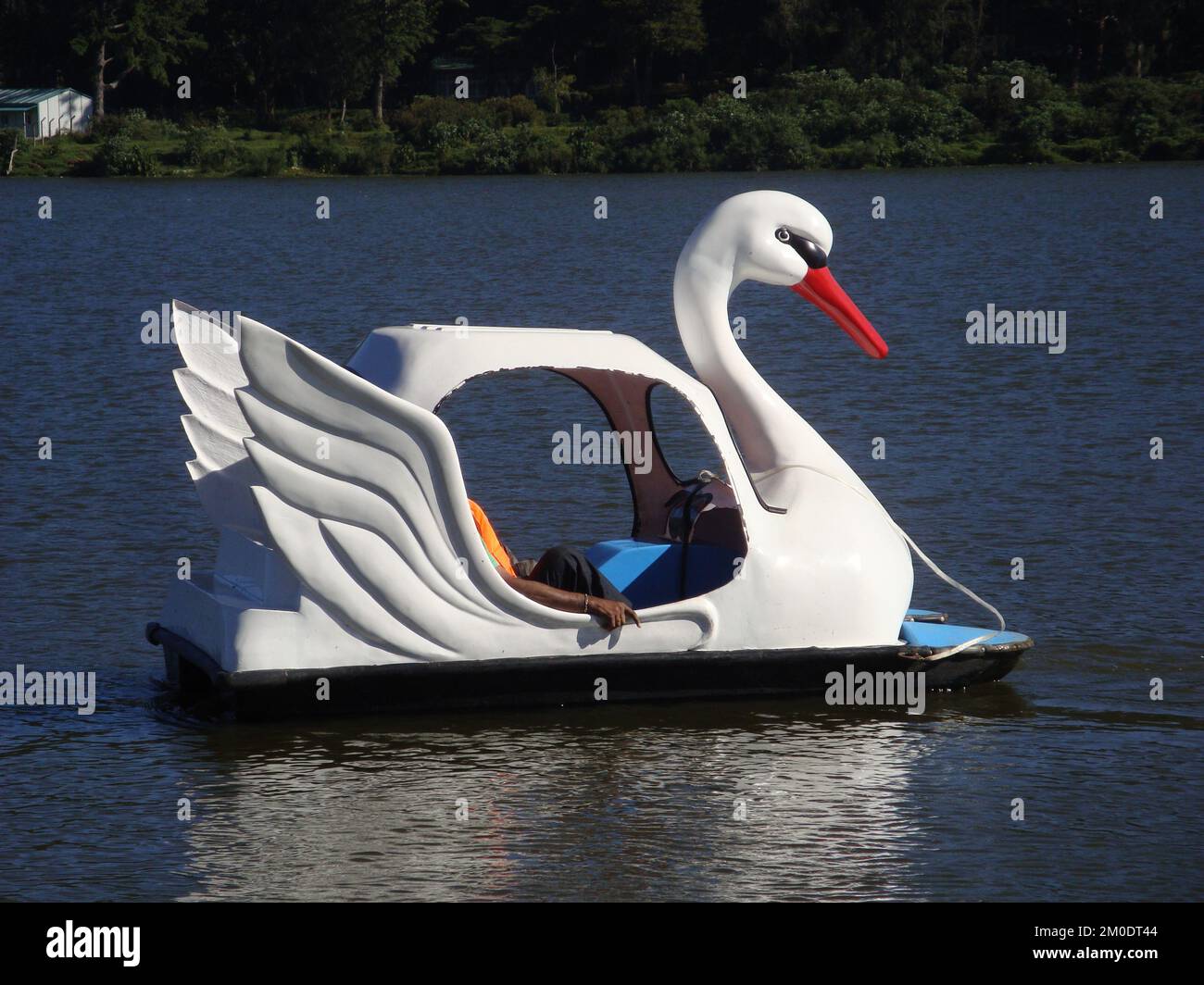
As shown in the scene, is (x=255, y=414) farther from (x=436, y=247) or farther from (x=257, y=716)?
(x=436, y=247)

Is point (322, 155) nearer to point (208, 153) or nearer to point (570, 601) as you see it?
point (208, 153)

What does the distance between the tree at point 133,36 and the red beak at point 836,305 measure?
73687 millimetres

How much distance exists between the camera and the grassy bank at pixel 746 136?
6862 centimetres

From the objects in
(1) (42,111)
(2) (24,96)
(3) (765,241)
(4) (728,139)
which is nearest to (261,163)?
(1) (42,111)

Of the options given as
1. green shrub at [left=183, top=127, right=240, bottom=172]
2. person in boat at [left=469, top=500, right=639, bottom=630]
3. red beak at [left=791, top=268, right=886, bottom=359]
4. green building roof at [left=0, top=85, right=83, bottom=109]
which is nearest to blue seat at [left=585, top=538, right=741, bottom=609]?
person in boat at [left=469, top=500, right=639, bottom=630]

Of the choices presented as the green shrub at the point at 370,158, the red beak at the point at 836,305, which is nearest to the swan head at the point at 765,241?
the red beak at the point at 836,305

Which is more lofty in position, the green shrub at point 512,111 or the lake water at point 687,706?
the green shrub at point 512,111

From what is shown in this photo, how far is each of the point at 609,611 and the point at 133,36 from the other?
7637 centimetres

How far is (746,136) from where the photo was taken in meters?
68.9

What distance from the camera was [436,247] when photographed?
42938mm

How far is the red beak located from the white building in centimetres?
7295

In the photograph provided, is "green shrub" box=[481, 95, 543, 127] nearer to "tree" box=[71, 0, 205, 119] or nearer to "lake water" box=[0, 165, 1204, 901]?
"tree" box=[71, 0, 205, 119]

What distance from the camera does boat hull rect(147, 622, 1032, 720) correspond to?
935cm

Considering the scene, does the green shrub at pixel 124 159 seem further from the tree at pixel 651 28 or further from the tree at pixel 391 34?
the tree at pixel 651 28
